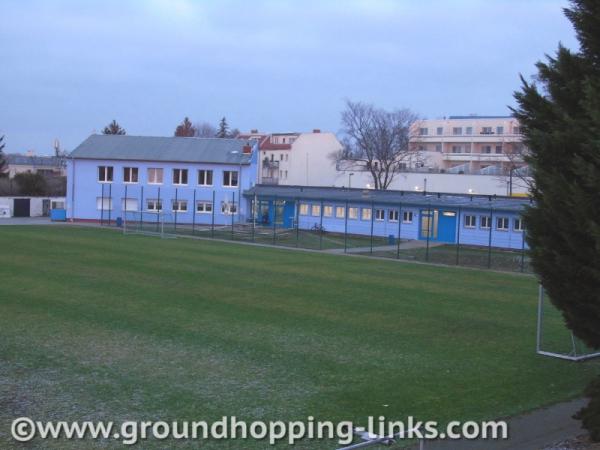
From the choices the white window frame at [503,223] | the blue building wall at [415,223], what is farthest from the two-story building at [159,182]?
the white window frame at [503,223]

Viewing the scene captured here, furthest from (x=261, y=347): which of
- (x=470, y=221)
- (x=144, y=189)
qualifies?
(x=144, y=189)

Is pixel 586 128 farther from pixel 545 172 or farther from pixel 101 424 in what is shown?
pixel 101 424

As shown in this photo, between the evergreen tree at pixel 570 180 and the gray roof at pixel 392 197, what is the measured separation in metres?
36.0

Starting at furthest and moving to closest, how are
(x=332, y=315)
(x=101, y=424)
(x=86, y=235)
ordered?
1. (x=86, y=235)
2. (x=332, y=315)
3. (x=101, y=424)

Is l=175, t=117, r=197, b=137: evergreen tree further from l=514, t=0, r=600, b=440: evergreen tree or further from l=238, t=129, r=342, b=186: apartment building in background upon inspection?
l=514, t=0, r=600, b=440: evergreen tree

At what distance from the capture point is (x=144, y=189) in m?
63.7

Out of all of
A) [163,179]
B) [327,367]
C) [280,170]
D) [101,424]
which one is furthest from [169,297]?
[280,170]

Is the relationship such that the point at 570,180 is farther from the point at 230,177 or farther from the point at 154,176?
the point at 154,176

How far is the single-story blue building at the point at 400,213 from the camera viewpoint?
158 feet

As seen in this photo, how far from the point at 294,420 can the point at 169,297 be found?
11.9 meters

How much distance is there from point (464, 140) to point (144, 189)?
57259 millimetres

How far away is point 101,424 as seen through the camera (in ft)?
33.0

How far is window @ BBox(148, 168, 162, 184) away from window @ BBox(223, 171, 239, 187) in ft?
18.9

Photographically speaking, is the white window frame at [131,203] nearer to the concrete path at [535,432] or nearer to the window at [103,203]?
the window at [103,203]
